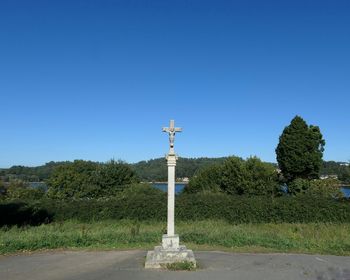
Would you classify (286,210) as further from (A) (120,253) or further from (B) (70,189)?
(B) (70,189)

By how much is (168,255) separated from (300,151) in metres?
33.3

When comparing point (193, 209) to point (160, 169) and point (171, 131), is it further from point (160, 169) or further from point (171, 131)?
point (160, 169)

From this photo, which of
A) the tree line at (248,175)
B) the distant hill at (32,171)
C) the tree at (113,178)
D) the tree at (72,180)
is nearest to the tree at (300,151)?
the tree line at (248,175)

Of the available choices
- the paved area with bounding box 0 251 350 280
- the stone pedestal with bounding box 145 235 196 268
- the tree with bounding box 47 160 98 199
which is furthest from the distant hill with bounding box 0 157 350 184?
the stone pedestal with bounding box 145 235 196 268

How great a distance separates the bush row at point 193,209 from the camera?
1055 inches

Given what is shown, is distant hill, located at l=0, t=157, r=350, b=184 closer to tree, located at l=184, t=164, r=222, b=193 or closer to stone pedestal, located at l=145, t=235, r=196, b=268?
tree, located at l=184, t=164, r=222, b=193

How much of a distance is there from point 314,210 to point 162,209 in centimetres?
941

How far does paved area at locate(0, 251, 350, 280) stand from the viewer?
9.64 metres

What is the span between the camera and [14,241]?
535 inches

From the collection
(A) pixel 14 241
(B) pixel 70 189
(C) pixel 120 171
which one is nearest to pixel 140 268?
(A) pixel 14 241

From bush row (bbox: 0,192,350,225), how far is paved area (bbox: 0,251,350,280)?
50.7 ft

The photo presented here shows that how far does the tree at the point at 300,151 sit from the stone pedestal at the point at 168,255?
32653 millimetres

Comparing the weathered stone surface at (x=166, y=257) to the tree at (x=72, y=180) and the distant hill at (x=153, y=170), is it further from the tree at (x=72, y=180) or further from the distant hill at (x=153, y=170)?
the distant hill at (x=153, y=170)

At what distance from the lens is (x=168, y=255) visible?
10.5m
